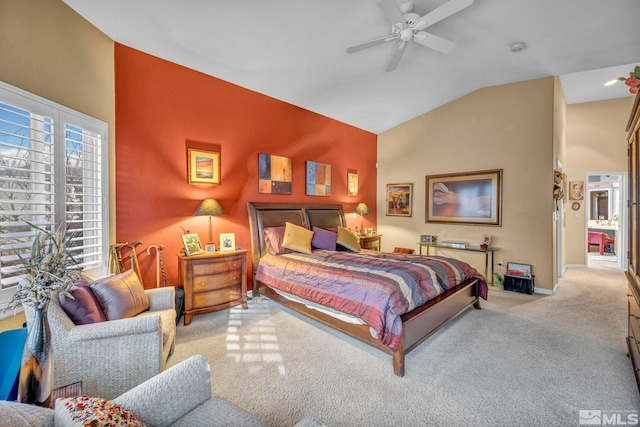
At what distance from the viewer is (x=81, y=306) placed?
1845 millimetres

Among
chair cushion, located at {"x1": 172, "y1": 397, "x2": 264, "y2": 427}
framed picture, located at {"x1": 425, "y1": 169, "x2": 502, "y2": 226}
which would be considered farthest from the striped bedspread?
framed picture, located at {"x1": 425, "y1": 169, "x2": 502, "y2": 226}

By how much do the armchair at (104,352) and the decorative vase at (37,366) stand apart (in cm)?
41

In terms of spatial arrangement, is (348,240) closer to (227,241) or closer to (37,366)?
(227,241)

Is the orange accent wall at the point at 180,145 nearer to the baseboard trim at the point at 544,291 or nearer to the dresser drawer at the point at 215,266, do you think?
the dresser drawer at the point at 215,266

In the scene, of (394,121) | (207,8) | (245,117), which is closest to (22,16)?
(207,8)

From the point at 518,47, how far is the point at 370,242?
151 inches

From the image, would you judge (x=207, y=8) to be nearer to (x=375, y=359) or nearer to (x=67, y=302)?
(x=67, y=302)

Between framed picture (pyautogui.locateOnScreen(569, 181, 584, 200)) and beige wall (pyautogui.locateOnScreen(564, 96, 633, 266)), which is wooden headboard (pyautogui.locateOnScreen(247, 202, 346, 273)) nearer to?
framed picture (pyautogui.locateOnScreen(569, 181, 584, 200))

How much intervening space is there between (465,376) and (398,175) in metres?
4.60

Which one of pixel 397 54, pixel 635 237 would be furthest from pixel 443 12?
pixel 635 237

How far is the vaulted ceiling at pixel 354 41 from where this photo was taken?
2691mm

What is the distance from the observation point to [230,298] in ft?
11.7

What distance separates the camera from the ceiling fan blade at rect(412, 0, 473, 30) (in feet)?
7.75

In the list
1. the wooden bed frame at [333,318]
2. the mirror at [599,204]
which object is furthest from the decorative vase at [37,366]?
the mirror at [599,204]
